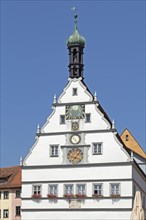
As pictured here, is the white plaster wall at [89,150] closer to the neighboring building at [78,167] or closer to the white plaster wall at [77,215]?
the neighboring building at [78,167]

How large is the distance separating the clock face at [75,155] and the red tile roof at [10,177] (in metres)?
15.6

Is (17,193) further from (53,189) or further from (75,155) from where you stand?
(75,155)

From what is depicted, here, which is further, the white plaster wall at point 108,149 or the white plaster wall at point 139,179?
the white plaster wall at point 139,179

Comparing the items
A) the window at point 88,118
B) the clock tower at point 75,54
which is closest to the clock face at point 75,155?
the window at point 88,118

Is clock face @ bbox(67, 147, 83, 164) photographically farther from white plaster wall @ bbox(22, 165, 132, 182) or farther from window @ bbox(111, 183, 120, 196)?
window @ bbox(111, 183, 120, 196)

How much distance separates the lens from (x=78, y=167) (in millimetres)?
56312

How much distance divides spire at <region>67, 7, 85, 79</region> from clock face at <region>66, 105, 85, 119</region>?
9.63ft

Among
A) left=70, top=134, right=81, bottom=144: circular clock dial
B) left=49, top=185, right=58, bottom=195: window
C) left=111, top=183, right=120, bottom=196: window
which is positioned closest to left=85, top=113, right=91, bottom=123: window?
left=70, top=134, right=81, bottom=144: circular clock dial

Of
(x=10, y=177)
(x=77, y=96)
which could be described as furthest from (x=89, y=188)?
(x=10, y=177)

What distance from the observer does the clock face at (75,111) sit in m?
57.2

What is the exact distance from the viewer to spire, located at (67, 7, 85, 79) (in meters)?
59.2

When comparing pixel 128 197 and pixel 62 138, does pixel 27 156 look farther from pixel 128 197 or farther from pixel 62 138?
pixel 128 197

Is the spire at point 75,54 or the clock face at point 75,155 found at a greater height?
the spire at point 75,54

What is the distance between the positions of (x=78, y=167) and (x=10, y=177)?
63.0 ft
